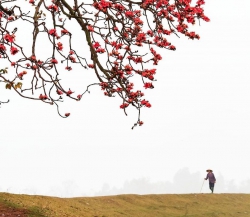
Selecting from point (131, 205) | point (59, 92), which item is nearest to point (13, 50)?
point (59, 92)

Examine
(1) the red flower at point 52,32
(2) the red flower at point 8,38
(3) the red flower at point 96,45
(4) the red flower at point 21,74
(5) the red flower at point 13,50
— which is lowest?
(4) the red flower at point 21,74

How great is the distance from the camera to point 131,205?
23000 mm

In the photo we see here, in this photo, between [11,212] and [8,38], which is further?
[11,212]

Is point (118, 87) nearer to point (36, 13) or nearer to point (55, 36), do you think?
point (55, 36)

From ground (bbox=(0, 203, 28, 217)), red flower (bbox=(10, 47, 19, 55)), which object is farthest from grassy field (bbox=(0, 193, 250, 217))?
red flower (bbox=(10, 47, 19, 55))

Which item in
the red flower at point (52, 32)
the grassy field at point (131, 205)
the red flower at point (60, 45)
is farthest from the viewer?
the grassy field at point (131, 205)

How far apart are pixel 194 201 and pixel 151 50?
16.8m

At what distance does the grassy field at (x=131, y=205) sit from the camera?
656 inches

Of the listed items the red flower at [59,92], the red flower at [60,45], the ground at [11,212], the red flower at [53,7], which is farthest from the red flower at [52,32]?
the ground at [11,212]

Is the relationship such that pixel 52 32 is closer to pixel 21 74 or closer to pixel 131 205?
pixel 21 74

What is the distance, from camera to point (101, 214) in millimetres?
19438

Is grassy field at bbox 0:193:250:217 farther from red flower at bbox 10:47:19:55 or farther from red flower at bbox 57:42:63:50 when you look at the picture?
red flower at bbox 10:47:19:55

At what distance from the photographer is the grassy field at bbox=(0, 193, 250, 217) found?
656 inches

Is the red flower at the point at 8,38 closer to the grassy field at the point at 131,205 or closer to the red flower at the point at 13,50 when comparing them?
the red flower at the point at 13,50
